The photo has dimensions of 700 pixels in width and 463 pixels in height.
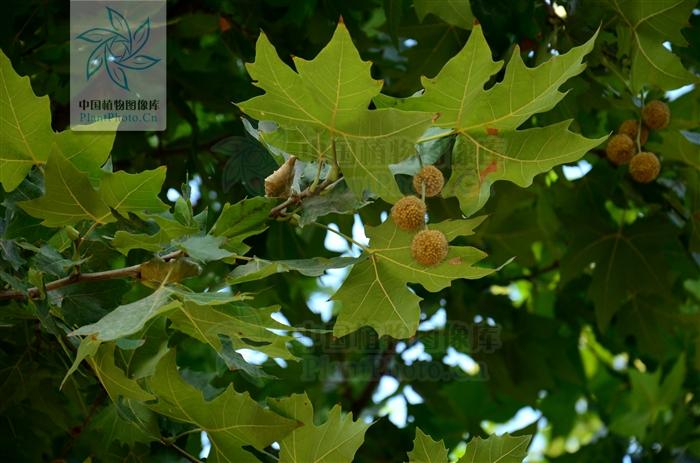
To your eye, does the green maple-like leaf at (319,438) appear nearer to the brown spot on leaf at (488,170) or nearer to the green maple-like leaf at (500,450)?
the green maple-like leaf at (500,450)

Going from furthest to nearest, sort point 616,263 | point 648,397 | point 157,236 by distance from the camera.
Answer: point 648,397
point 616,263
point 157,236

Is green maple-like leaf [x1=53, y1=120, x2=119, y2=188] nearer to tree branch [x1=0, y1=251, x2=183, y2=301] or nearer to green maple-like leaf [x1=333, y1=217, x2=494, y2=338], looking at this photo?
tree branch [x1=0, y1=251, x2=183, y2=301]

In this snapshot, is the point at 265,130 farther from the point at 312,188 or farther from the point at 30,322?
the point at 30,322

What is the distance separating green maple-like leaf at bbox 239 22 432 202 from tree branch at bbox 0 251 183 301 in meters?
0.25

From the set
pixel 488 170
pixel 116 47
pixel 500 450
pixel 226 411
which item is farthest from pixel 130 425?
pixel 116 47

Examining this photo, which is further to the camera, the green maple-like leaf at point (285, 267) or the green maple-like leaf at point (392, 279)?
the green maple-like leaf at point (392, 279)

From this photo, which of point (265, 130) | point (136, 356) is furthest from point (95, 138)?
point (136, 356)

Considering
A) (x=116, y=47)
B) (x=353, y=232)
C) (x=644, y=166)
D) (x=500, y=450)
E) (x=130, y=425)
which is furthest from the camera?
(x=353, y=232)

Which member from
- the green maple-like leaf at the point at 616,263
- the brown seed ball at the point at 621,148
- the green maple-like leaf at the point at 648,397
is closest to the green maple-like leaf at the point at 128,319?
the brown seed ball at the point at 621,148

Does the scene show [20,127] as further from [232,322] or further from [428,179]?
[428,179]

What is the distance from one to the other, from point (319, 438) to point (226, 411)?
0.50 ft

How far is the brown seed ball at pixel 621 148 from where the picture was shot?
2367mm

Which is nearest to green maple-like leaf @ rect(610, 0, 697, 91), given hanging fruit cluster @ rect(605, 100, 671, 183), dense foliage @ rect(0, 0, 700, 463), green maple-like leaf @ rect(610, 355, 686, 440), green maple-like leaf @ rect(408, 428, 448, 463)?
dense foliage @ rect(0, 0, 700, 463)

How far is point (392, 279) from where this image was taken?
162 centimetres
